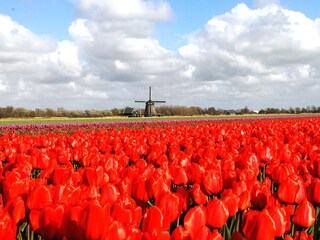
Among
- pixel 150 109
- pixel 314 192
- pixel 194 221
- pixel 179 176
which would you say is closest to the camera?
pixel 194 221

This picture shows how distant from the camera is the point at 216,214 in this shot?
8.31ft

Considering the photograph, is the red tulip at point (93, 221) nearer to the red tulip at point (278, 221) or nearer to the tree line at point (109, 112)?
the red tulip at point (278, 221)

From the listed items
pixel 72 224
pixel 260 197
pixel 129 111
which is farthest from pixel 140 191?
pixel 129 111

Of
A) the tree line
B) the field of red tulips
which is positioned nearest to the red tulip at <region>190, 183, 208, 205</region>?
the field of red tulips

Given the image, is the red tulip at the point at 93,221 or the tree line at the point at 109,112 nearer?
the red tulip at the point at 93,221

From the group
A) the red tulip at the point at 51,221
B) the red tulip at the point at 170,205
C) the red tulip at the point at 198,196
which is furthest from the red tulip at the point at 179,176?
the red tulip at the point at 51,221

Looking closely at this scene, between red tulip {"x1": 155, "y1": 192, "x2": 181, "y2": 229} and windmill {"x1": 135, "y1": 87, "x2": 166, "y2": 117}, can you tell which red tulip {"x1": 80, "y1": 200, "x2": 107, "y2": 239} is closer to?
red tulip {"x1": 155, "y1": 192, "x2": 181, "y2": 229}

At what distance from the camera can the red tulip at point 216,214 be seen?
2.53 m

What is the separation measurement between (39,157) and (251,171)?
85.2 inches

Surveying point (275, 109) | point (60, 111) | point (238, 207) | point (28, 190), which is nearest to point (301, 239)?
point (238, 207)

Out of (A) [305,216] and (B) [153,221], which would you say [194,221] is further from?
(A) [305,216]

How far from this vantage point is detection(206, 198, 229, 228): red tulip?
2.53m

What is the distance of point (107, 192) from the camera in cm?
276

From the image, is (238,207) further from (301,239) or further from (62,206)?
(62,206)
